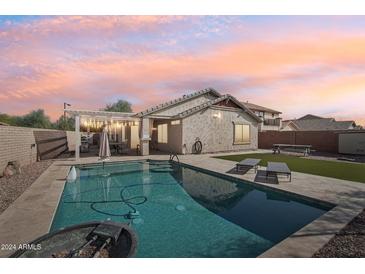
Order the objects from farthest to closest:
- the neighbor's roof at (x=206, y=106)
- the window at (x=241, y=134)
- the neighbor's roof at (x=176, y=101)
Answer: the window at (x=241, y=134)
the neighbor's roof at (x=206, y=106)
the neighbor's roof at (x=176, y=101)

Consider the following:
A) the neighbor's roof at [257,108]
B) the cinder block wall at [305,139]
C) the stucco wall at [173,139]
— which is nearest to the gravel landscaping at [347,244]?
the stucco wall at [173,139]

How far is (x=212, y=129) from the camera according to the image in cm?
2030

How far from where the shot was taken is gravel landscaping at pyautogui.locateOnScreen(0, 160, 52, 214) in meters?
6.46

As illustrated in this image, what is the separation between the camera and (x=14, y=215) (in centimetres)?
524

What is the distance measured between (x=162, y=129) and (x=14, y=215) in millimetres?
17109

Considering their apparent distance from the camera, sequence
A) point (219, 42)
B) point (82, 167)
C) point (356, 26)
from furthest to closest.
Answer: point (82, 167)
point (219, 42)
point (356, 26)

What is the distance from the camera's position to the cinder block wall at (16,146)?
981 centimetres

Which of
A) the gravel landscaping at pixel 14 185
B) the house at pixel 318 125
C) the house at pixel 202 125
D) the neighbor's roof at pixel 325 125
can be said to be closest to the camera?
the gravel landscaping at pixel 14 185

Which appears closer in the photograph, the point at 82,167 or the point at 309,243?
the point at 309,243

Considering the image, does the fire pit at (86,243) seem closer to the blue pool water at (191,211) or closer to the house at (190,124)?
the blue pool water at (191,211)

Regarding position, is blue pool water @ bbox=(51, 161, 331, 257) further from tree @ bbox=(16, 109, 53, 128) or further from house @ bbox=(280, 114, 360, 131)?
tree @ bbox=(16, 109, 53, 128)

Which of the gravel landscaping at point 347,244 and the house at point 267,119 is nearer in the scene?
the gravel landscaping at point 347,244
